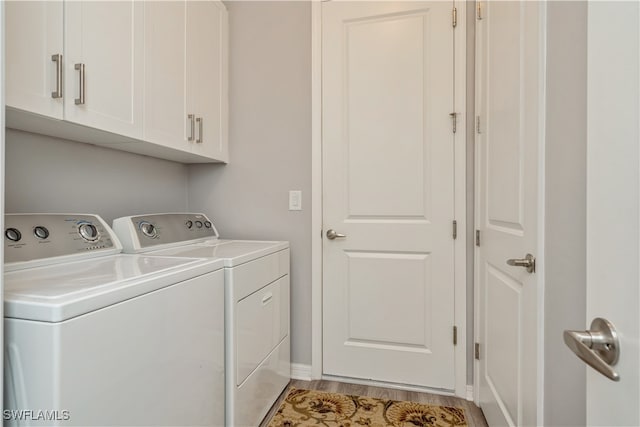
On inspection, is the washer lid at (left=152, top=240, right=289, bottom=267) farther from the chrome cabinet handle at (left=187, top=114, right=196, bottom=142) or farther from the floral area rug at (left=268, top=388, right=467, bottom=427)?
the floral area rug at (left=268, top=388, right=467, bottom=427)

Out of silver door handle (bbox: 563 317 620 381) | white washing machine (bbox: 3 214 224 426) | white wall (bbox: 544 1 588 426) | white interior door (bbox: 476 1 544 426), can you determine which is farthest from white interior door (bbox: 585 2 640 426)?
white washing machine (bbox: 3 214 224 426)

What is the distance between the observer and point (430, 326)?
1903 mm

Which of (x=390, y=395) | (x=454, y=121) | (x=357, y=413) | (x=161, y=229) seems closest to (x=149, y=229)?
(x=161, y=229)

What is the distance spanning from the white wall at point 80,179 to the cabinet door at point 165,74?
0.34m

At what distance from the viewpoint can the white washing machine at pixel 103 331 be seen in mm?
715

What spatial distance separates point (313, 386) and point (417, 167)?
141 cm

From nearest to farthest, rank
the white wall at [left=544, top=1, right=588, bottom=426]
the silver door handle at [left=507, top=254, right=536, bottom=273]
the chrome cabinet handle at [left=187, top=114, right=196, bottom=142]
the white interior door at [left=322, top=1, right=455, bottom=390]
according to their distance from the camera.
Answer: the white wall at [left=544, top=1, right=588, bottom=426] < the silver door handle at [left=507, top=254, right=536, bottom=273] < the chrome cabinet handle at [left=187, top=114, right=196, bottom=142] < the white interior door at [left=322, top=1, right=455, bottom=390]

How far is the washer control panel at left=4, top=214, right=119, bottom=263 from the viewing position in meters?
1.10

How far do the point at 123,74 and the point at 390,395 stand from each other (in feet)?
6.69

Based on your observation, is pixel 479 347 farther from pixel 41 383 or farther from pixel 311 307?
pixel 41 383

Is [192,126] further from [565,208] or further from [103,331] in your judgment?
[565,208]

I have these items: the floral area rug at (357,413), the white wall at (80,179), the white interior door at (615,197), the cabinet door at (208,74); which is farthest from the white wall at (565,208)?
the white wall at (80,179)

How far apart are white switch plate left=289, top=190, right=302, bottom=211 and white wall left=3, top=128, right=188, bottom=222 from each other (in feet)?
2.49

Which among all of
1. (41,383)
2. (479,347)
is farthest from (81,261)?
(479,347)
